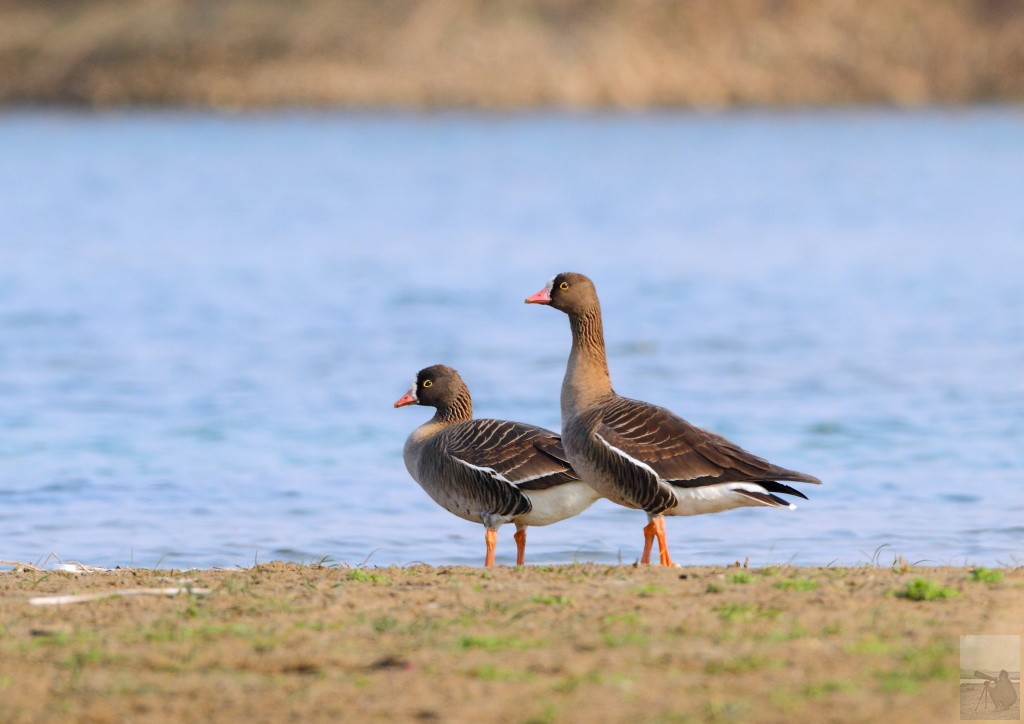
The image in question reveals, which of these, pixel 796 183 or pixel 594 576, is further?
pixel 796 183

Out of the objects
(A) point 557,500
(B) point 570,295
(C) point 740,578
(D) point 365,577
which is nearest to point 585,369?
(B) point 570,295

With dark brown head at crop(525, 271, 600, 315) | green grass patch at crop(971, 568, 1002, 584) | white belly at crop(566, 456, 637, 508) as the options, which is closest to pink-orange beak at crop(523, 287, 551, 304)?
dark brown head at crop(525, 271, 600, 315)

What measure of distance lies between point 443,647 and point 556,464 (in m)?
3.66

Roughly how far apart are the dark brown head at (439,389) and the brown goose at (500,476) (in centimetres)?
77

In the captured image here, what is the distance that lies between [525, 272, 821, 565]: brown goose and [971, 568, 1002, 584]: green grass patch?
4.57 ft

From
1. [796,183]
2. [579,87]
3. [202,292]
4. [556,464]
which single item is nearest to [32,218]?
[202,292]

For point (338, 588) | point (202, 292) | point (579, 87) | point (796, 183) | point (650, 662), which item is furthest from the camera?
point (579, 87)

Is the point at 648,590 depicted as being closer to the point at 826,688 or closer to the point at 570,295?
the point at 826,688

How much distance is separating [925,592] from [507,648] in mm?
2277

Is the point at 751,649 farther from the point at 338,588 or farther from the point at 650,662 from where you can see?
the point at 338,588

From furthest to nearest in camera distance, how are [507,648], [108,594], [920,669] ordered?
[108,594] → [507,648] → [920,669]

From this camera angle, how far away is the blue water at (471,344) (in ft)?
43.0

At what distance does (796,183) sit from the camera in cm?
5428

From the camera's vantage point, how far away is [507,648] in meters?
6.81
